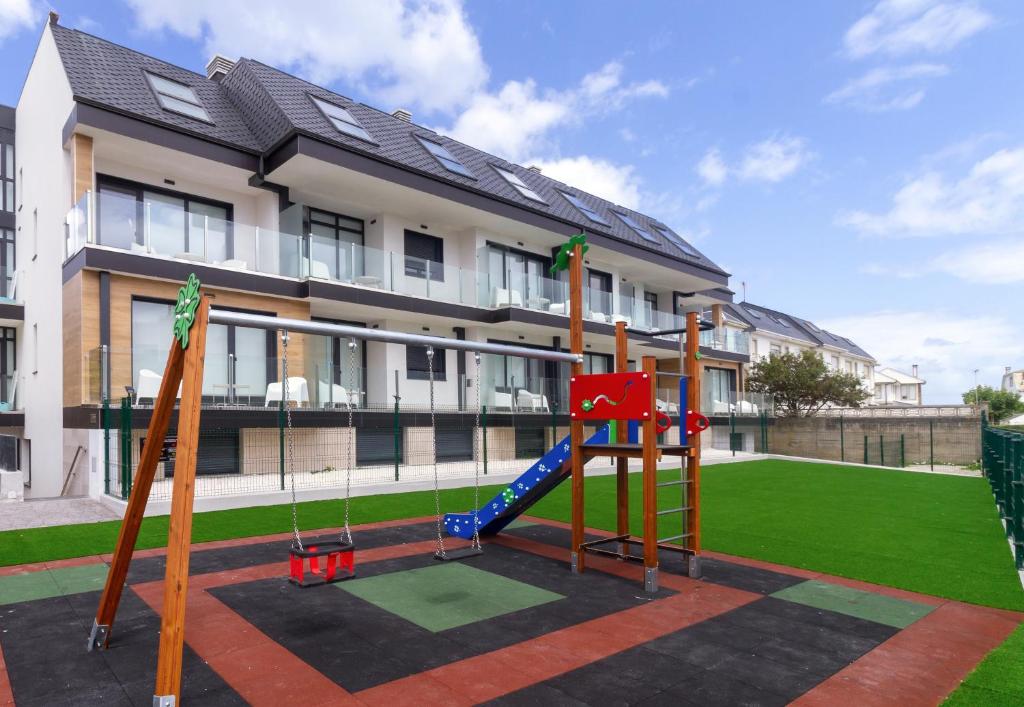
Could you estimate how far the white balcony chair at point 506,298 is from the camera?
21.5 metres

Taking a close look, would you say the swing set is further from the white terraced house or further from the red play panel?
the white terraced house

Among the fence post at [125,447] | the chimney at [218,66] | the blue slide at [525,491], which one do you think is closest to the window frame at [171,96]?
the chimney at [218,66]

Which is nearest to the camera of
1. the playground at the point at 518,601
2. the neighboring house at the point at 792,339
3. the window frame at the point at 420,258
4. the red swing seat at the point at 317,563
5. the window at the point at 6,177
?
the playground at the point at 518,601

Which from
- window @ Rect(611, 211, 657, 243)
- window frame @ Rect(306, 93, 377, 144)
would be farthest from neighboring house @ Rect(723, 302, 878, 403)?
A: window frame @ Rect(306, 93, 377, 144)

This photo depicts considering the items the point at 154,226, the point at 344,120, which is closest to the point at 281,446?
the point at 154,226

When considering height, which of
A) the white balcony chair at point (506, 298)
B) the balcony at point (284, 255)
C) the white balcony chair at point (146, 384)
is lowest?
the white balcony chair at point (146, 384)

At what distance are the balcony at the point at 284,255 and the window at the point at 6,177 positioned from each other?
14.2m

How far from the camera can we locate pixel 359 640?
211 inches

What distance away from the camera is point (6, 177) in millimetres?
25406

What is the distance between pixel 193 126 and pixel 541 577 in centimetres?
1471

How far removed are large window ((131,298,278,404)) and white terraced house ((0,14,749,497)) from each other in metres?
0.04

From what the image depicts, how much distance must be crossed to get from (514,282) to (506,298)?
0.69 m

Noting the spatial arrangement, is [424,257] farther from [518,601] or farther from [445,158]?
[518,601]

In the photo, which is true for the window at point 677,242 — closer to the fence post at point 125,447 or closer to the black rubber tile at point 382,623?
the fence post at point 125,447
